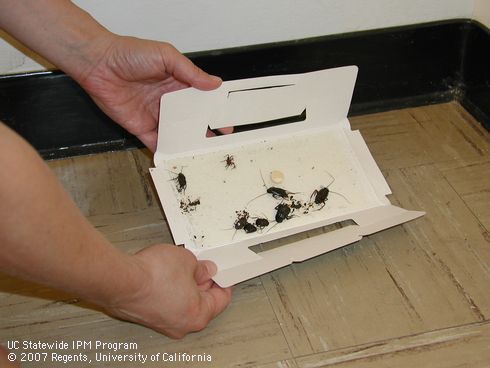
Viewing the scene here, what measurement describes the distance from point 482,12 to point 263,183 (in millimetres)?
544

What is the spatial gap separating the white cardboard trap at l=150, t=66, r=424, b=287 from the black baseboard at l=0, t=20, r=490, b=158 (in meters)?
0.16

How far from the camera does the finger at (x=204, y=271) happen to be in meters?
0.83

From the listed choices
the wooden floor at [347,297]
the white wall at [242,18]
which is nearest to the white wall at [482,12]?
the white wall at [242,18]

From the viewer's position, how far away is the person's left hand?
0.92m

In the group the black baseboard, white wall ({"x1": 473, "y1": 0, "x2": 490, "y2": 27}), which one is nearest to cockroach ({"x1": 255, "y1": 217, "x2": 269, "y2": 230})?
the black baseboard

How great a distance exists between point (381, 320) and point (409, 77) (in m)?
0.57

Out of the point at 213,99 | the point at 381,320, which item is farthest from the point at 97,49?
the point at 381,320

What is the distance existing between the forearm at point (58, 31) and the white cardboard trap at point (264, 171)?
131mm

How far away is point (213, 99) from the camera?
965mm

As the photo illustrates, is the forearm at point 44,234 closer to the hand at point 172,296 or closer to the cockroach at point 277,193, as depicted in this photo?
the hand at point 172,296

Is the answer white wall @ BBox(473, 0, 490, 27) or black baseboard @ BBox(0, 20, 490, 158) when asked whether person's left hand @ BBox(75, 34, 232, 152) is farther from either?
white wall @ BBox(473, 0, 490, 27)

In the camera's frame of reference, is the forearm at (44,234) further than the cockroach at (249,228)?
No

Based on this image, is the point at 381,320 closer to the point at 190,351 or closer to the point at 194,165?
the point at 190,351

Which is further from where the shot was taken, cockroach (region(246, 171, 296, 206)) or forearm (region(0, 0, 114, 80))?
cockroach (region(246, 171, 296, 206))
